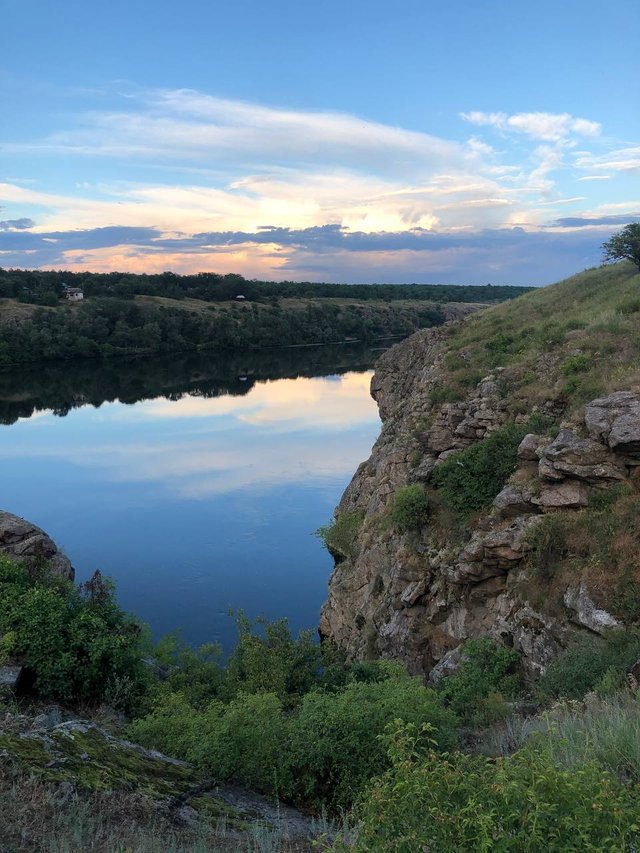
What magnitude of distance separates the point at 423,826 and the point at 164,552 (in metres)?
22.0

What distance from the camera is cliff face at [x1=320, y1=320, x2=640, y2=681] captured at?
10.3 m

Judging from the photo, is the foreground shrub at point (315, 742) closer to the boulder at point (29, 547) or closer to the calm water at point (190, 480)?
the boulder at point (29, 547)

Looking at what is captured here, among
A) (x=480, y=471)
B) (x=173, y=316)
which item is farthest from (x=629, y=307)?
(x=173, y=316)

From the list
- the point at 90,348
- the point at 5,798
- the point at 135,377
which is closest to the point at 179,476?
the point at 5,798

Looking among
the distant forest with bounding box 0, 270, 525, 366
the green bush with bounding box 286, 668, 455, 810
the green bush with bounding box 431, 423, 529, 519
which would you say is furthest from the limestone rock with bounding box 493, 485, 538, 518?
the distant forest with bounding box 0, 270, 525, 366

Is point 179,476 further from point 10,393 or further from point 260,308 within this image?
point 260,308

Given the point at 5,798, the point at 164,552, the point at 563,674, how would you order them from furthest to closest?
the point at 164,552 < the point at 563,674 < the point at 5,798

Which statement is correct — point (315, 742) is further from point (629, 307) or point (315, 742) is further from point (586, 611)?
point (629, 307)

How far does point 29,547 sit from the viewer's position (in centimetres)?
1392

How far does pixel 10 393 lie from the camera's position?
56.8m

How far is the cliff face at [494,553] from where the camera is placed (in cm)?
1027

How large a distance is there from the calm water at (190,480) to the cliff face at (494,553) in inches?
181

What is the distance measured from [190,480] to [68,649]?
74.6 feet

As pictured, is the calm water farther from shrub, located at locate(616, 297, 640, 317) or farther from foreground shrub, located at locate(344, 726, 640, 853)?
foreground shrub, located at locate(344, 726, 640, 853)
